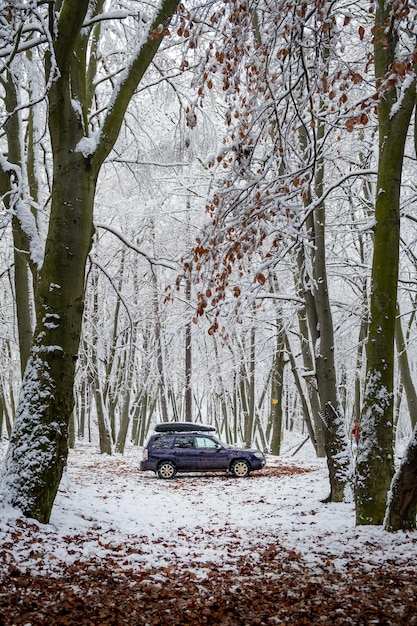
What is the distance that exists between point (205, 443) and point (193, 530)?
8.20 metres

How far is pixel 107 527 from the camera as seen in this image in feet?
25.0

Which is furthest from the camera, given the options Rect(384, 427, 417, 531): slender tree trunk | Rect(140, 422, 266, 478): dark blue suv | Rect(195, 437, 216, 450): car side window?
Rect(195, 437, 216, 450): car side window

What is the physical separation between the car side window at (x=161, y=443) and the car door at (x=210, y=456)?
0.84 m

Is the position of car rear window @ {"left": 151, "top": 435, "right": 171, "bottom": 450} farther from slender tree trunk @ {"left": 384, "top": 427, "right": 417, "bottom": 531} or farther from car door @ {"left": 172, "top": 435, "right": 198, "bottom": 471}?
slender tree trunk @ {"left": 384, "top": 427, "right": 417, "bottom": 531}

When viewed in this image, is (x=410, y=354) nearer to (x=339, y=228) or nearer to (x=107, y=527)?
(x=339, y=228)

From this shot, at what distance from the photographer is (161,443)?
16.5 meters

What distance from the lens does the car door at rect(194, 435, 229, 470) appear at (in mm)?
16578

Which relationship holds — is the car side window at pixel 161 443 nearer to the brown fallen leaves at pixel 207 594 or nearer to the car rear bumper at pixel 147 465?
the car rear bumper at pixel 147 465

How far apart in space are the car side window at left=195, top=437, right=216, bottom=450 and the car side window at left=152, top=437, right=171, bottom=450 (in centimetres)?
86

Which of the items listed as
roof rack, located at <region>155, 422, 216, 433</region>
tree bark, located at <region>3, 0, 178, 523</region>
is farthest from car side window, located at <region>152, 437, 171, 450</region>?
tree bark, located at <region>3, 0, 178, 523</region>

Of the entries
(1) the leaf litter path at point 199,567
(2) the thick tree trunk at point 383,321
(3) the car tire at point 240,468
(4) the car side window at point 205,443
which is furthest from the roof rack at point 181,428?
A: (2) the thick tree trunk at point 383,321

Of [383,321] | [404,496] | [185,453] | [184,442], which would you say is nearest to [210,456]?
[185,453]

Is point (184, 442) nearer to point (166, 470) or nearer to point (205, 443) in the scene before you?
point (205, 443)

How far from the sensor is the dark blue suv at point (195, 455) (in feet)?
53.7
